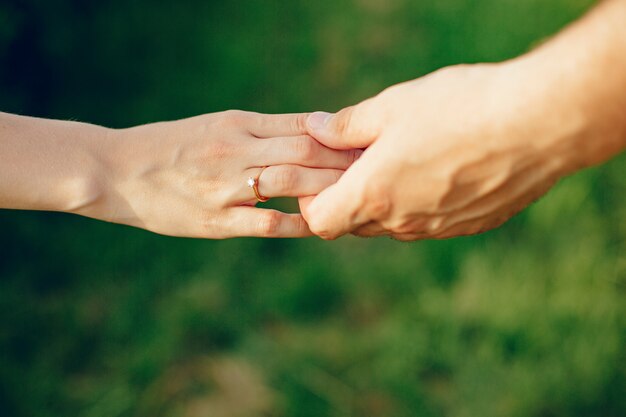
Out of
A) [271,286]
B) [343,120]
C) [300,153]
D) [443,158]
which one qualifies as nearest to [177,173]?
[300,153]

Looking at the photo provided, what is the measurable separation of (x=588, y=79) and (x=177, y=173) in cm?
96

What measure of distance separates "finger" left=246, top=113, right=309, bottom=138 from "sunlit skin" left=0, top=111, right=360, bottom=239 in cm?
2

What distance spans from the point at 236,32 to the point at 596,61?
2.01 meters

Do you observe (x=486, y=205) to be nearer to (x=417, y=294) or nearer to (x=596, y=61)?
(x=596, y=61)

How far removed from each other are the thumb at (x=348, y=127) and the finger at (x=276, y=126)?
0.03 m

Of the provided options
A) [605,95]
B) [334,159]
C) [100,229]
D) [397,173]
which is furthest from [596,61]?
[100,229]

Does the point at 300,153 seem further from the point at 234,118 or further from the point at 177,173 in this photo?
the point at 177,173

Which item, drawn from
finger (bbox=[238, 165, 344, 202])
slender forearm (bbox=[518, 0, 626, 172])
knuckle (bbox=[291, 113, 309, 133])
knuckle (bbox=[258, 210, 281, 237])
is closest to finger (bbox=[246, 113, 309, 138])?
knuckle (bbox=[291, 113, 309, 133])

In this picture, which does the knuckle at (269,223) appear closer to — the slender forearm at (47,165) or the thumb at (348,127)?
the thumb at (348,127)

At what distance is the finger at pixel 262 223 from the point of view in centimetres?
180

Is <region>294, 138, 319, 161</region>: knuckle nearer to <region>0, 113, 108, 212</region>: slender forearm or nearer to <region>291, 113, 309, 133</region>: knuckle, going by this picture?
<region>291, 113, 309, 133</region>: knuckle

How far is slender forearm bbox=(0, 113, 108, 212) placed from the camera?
1754mm

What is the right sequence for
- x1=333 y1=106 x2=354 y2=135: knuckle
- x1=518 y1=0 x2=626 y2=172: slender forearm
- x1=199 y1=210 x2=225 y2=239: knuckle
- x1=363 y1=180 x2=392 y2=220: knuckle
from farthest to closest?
1. x1=199 y1=210 x2=225 y2=239: knuckle
2. x1=333 y1=106 x2=354 y2=135: knuckle
3. x1=363 y1=180 x2=392 y2=220: knuckle
4. x1=518 y1=0 x2=626 y2=172: slender forearm

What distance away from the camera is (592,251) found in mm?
2494
